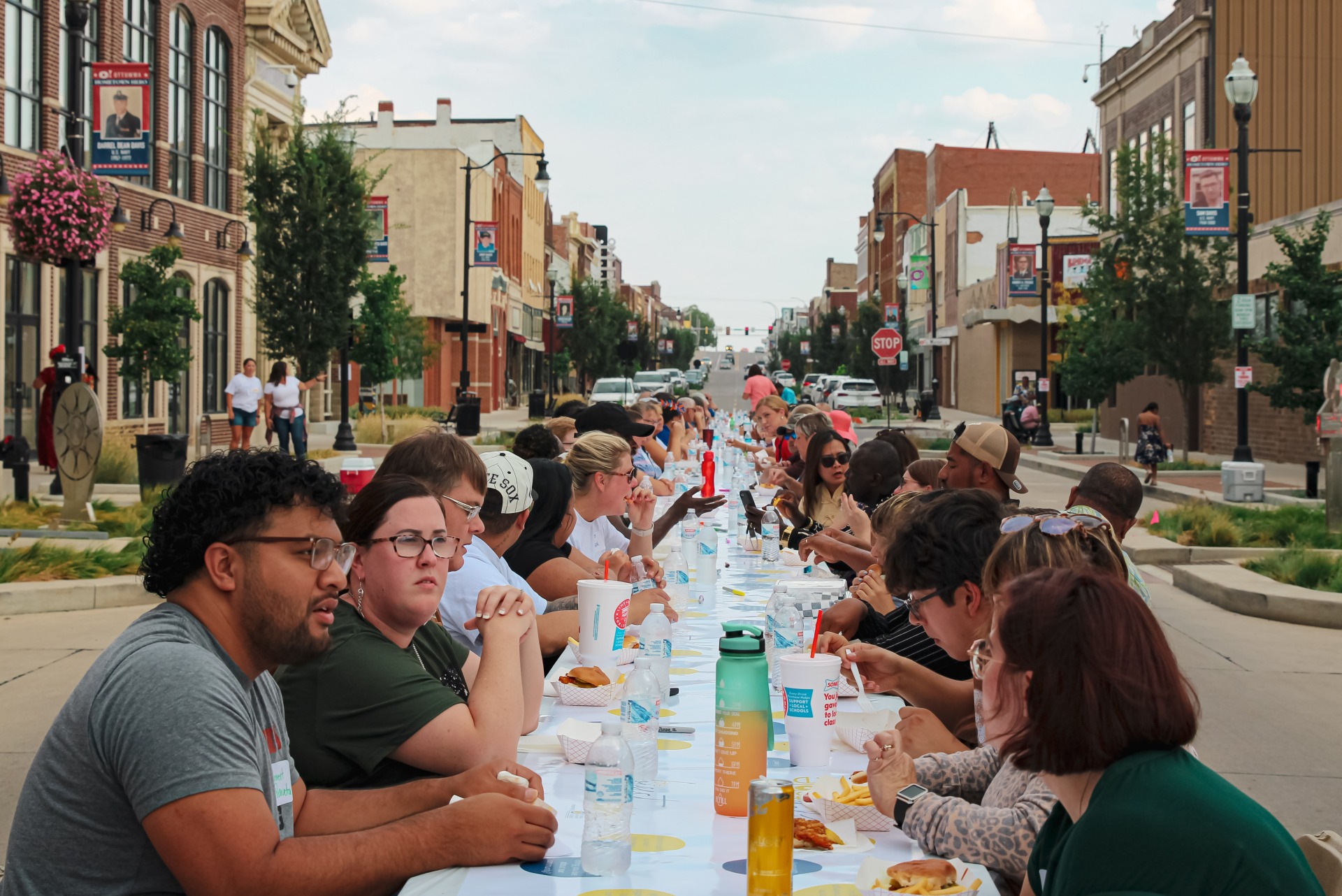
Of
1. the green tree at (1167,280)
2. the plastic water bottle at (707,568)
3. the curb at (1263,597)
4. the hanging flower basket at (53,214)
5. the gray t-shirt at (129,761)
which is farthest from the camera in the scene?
the green tree at (1167,280)

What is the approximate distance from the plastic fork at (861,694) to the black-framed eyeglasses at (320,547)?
200cm

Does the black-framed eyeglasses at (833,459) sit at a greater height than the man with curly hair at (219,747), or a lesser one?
greater

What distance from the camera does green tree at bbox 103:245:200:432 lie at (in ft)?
79.7

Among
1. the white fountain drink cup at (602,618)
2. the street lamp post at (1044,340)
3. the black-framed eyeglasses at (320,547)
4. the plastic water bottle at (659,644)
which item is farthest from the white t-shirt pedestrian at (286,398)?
the black-framed eyeglasses at (320,547)

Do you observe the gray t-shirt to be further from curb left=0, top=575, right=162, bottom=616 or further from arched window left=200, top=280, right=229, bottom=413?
arched window left=200, top=280, right=229, bottom=413

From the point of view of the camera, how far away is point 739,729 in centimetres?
334

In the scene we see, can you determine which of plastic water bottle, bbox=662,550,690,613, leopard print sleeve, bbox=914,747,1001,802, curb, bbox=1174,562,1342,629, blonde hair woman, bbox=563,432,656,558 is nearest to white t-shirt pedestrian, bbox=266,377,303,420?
curb, bbox=1174,562,1342,629

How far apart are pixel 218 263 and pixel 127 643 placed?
33.0 m

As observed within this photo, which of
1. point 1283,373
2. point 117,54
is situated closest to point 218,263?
point 117,54

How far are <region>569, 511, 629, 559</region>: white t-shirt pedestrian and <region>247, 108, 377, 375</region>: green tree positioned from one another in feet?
78.7

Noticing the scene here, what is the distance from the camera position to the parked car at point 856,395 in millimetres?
56312

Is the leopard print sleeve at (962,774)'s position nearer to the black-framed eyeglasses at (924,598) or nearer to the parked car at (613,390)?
the black-framed eyeglasses at (924,598)

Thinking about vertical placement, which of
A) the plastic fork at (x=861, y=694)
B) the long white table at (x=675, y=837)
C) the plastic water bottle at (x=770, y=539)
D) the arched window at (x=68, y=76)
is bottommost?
the long white table at (x=675, y=837)

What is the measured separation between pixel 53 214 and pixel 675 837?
55.3 feet
